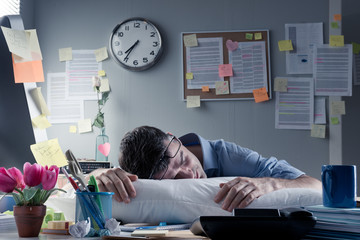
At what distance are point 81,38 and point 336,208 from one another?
2696mm

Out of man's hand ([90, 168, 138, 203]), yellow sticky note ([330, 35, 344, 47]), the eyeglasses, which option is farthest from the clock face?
man's hand ([90, 168, 138, 203])

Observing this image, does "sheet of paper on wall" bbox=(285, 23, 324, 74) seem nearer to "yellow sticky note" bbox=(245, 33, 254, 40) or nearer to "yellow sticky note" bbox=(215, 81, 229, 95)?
"yellow sticky note" bbox=(245, 33, 254, 40)

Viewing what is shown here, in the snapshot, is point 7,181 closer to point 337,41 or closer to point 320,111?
point 320,111

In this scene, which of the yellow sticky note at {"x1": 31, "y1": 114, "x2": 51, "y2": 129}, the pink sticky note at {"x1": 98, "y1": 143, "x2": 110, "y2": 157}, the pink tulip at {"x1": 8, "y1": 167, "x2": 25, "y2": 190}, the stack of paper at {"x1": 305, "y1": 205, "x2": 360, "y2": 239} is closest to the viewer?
the stack of paper at {"x1": 305, "y1": 205, "x2": 360, "y2": 239}

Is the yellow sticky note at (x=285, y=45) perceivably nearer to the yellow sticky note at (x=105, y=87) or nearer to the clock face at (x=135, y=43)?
the clock face at (x=135, y=43)

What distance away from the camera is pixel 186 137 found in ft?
6.55

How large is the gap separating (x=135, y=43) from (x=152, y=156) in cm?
178

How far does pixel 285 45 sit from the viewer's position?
3.09 meters

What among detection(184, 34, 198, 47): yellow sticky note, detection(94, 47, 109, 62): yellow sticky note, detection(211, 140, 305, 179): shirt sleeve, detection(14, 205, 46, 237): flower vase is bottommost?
detection(211, 140, 305, 179): shirt sleeve

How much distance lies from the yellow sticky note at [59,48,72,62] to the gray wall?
0.04 meters

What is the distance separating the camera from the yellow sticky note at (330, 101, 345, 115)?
2.99 m

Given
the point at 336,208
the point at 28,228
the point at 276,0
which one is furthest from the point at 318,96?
the point at 28,228

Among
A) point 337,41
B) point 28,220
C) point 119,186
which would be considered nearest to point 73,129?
point 337,41

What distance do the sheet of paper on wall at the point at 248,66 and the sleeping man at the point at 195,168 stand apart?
118cm
